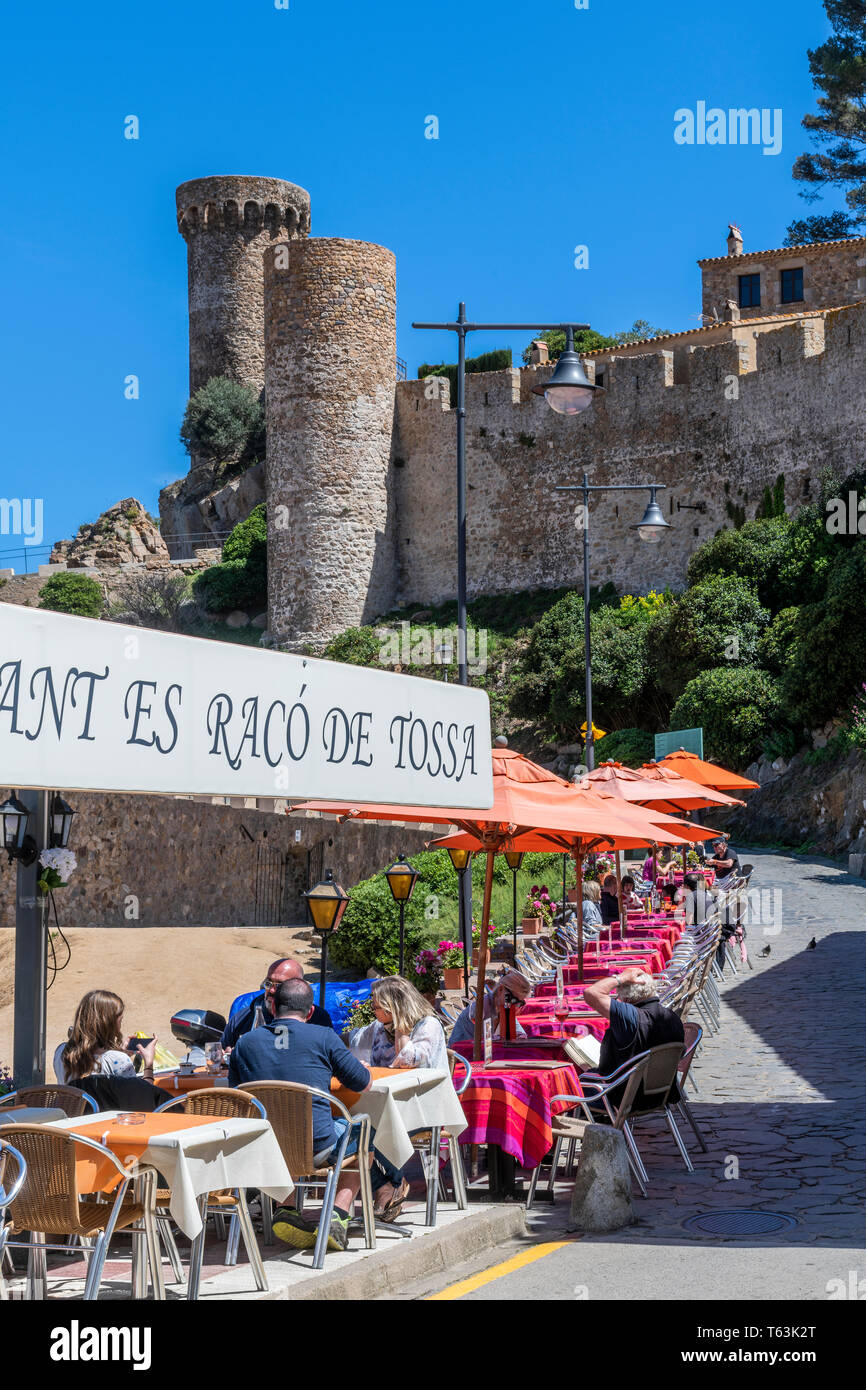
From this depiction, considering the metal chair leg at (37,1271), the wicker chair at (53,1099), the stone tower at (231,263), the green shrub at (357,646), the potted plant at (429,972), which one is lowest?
the metal chair leg at (37,1271)

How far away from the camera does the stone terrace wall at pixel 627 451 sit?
33.4 meters

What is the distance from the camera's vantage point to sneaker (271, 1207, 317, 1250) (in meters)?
5.66

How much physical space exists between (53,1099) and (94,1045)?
586 mm

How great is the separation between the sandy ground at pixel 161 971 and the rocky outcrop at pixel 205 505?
2859cm

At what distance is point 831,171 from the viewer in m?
37.8

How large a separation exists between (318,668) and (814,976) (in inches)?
345

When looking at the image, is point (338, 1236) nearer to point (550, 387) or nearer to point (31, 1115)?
point (31, 1115)

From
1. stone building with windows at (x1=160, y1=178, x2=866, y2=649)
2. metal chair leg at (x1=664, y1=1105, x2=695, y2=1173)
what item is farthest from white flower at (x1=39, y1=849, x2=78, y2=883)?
stone building with windows at (x1=160, y1=178, x2=866, y2=649)

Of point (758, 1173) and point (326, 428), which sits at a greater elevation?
point (326, 428)

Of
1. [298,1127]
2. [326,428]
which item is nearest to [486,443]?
[326,428]

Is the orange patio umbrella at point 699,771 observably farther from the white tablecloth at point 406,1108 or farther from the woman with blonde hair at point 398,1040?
the white tablecloth at point 406,1108

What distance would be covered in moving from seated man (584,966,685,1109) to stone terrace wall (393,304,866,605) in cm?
2690

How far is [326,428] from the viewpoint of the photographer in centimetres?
3966

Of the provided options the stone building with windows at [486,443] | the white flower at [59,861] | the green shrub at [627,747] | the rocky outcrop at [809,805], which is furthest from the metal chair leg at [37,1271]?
the stone building with windows at [486,443]
